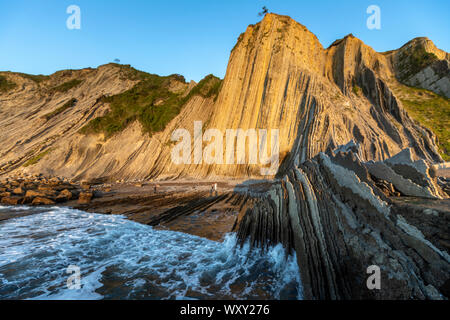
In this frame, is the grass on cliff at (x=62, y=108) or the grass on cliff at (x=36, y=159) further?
the grass on cliff at (x=62, y=108)

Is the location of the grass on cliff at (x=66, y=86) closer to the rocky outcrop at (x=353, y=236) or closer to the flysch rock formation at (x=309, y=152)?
the flysch rock formation at (x=309, y=152)

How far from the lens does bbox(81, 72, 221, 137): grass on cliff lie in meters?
34.2

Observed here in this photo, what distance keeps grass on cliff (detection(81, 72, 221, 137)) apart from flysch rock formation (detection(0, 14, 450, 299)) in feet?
4.32

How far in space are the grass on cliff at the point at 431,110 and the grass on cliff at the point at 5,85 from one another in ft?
254

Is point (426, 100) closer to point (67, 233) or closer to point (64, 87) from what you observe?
point (67, 233)

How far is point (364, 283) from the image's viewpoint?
3.21 meters

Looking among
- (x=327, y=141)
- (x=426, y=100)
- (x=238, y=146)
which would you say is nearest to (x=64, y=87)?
(x=238, y=146)

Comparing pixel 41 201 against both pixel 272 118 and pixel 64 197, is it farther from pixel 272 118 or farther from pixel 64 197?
pixel 272 118

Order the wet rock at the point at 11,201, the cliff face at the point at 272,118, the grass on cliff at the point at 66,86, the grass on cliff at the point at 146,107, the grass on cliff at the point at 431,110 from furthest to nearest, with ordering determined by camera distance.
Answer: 1. the grass on cliff at the point at 66,86
2. the grass on cliff at the point at 146,107
3. the grass on cliff at the point at 431,110
4. the cliff face at the point at 272,118
5. the wet rock at the point at 11,201

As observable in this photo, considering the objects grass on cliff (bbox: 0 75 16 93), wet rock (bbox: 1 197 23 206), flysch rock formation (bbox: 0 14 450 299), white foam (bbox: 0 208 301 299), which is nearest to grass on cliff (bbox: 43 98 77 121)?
flysch rock formation (bbox: 0 14 450 299)

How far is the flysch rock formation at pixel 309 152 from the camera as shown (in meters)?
3.26

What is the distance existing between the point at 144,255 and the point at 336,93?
30240mm

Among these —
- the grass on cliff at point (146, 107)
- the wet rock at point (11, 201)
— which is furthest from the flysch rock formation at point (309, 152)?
the wet rock at point (11, 201)

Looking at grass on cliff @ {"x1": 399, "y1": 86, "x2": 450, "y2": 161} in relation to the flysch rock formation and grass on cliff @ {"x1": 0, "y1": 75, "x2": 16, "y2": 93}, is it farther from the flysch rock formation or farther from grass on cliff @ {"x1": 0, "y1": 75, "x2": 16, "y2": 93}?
grass on cliff @ {"x1": 0, "y1": 75, "x2": 16, "y2": 93}
